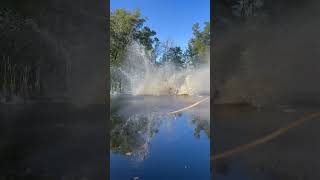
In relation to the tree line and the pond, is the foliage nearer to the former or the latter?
the tree line

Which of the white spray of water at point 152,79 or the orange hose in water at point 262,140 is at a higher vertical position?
the white spray of water at point 152,79

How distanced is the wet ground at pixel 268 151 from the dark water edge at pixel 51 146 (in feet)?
5.40

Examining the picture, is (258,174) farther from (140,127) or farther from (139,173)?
(140,127)

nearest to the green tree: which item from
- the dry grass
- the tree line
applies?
the tree line

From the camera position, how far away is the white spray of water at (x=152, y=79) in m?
18.5

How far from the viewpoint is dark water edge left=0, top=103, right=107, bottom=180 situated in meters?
3.12

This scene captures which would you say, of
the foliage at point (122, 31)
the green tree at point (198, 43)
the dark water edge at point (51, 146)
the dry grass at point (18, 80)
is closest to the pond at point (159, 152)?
the dark water edge at point (51, 146)

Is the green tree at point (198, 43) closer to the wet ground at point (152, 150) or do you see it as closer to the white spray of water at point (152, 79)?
the white spray of water at point (152, 79)

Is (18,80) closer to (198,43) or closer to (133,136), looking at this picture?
(133,136)

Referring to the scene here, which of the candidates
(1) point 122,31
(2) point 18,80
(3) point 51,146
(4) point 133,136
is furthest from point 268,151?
(1) point 122,31

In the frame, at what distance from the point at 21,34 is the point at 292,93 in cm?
1014

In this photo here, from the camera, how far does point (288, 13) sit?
9836 mm

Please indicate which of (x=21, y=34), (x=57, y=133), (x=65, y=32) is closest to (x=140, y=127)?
(x=57, y=133)

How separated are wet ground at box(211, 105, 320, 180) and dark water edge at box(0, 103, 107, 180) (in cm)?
165
